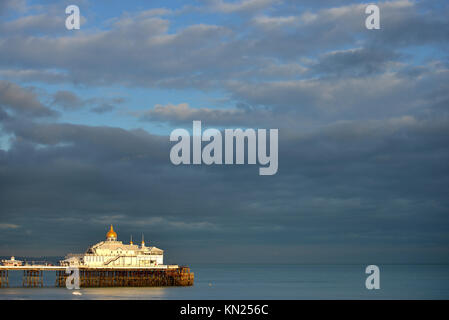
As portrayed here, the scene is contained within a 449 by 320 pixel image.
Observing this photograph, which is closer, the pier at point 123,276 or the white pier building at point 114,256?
the pier at point 123,276

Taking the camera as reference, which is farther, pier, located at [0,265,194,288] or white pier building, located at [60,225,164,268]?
white pier building, located at [60,225,164,268]

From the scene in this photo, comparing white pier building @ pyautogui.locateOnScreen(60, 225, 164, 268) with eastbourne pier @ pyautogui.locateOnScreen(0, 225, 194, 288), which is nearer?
eastbourne pier @ pyautogui.locateOnScreen(0, 225, 194, 288)

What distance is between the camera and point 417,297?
102 m

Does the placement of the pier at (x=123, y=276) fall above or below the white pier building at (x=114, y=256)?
below

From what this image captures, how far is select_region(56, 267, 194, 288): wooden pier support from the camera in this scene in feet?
384

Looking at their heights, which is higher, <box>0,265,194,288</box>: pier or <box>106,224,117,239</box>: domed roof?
<box>106,224,117,239</box>: domed roof

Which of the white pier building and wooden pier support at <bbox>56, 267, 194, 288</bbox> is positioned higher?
the white pier building

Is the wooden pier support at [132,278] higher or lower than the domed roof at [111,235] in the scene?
lower

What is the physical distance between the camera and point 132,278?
118 m

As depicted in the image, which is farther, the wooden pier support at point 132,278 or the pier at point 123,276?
the wooden pier support at point 132,278

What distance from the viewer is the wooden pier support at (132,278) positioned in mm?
117188
